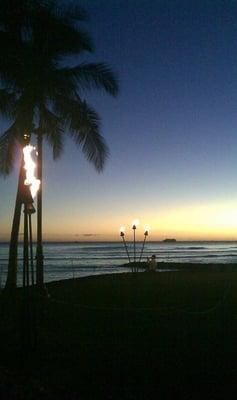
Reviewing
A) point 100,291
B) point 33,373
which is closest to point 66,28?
point 100,291

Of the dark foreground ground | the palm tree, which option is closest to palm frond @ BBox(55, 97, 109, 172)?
the palm tree

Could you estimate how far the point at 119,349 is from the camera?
1054cm

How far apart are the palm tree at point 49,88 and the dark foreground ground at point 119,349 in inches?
213

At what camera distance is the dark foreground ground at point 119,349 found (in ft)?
25.9

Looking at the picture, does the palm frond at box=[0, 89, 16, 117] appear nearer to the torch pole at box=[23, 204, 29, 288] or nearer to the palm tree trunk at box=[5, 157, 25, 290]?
the palm tree trunk at box=[5, 157, 25, 290]

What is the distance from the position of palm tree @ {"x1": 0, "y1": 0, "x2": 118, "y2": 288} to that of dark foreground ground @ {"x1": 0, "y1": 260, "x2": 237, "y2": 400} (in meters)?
5.42

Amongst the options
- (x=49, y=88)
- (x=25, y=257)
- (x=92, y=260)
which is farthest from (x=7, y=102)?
(x=92, y=260)

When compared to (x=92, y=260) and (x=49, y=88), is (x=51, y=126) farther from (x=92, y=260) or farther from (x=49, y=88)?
(x=92, y=260)

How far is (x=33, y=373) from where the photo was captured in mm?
8711

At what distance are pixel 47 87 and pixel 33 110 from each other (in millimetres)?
960

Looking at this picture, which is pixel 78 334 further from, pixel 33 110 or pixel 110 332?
pixel 33 110

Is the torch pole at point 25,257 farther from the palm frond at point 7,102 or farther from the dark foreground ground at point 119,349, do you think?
the palm frond at point 7,102

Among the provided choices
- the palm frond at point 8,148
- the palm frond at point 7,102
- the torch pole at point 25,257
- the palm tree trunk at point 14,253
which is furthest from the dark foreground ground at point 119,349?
the palm frond at point 7,102

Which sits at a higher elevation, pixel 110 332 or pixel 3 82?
pixel 3 82
